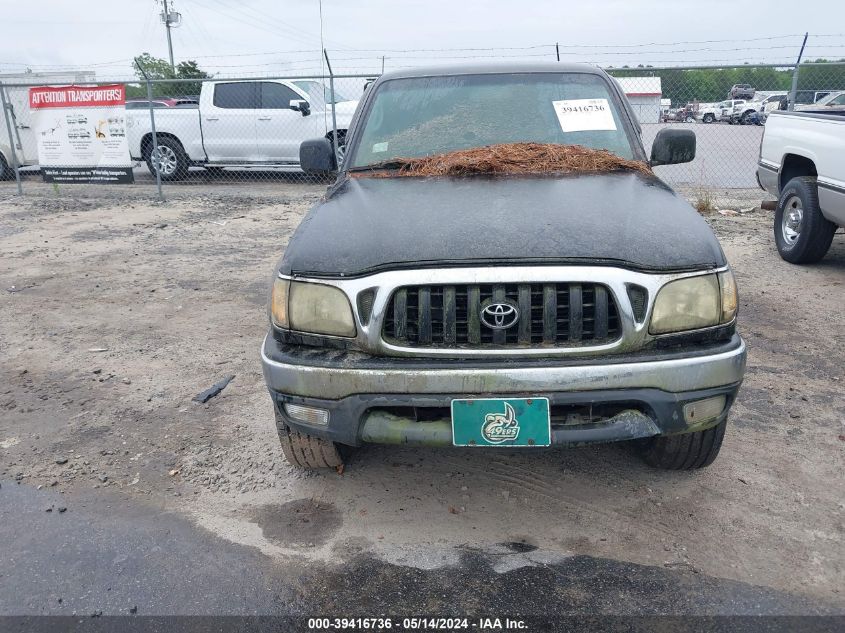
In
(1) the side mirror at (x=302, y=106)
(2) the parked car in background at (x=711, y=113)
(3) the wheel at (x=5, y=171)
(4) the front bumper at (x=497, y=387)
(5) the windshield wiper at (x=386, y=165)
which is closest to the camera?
(4) the front bumper at (x=497, y=387)

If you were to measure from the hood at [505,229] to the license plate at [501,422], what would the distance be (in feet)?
1.62

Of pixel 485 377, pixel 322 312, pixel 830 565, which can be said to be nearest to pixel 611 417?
pixel 485 377

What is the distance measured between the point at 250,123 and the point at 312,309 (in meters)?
10.8

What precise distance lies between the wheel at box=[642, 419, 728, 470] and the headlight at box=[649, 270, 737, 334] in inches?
19.9

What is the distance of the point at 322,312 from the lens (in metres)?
2.48

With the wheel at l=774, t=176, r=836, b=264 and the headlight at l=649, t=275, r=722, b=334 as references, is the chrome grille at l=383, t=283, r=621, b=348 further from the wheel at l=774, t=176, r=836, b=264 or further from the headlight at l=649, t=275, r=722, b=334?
the wheel at l=774, t=176, r=836, b=264

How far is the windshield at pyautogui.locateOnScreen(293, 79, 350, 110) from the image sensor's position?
12109 mm

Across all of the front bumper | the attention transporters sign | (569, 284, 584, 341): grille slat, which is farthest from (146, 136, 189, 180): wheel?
(569, 284, 584, 341): grille slat

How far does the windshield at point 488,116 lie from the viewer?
368 cm

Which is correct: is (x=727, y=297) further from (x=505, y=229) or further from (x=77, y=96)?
(x=77, y=96)

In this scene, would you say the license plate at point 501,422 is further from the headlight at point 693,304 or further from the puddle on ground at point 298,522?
the puddle on ground at point 298,522

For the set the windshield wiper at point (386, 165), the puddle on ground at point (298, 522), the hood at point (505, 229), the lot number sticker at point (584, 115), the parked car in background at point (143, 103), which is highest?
the parked car in background at point (143, 103)

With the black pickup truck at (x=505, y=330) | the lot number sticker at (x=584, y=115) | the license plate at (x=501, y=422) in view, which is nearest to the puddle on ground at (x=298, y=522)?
the black pickup truck at (x=505, y=330)

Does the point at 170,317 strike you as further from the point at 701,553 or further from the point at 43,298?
the point at 701,553
